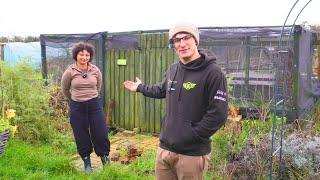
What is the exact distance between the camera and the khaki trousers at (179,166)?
2.99 m

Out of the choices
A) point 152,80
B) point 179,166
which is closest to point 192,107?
point 179,166

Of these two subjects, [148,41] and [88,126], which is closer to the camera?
[88,126]

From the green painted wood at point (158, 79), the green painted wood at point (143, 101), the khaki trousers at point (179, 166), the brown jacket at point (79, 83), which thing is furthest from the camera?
the green painted wood at point (143, 101)

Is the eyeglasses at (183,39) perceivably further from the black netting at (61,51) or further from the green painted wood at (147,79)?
the black netting at (61,51)

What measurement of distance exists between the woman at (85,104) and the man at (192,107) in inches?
102

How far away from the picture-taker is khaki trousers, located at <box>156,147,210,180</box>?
A: 2.99 metres

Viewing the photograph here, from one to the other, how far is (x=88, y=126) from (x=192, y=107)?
301 cm

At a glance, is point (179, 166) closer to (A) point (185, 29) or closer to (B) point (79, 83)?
(A) point (185, 29)

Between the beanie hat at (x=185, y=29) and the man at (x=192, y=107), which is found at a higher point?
the beanie hat at (x=185, y=29)

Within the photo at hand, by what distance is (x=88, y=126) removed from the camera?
563 cm

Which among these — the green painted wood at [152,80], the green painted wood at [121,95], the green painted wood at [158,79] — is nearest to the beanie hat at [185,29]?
the green painted wood at [158,79]

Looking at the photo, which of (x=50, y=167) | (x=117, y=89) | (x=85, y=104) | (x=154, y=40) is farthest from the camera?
(x=117, y=89)

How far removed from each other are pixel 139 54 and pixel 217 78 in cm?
571

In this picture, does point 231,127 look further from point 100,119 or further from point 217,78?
point 217,78
